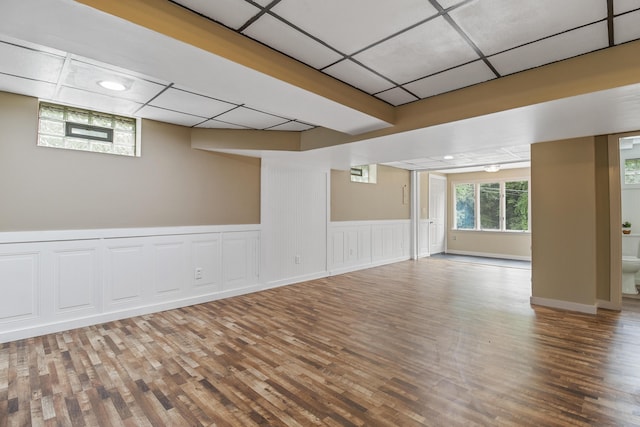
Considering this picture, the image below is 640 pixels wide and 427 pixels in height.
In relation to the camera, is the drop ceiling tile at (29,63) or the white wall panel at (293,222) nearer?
the drop ceiling tile at (29,63)

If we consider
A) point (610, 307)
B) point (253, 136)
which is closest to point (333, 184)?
point (253, 136)

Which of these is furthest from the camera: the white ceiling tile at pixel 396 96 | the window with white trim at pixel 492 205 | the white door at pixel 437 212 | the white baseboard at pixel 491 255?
the white door at pixel 437 212

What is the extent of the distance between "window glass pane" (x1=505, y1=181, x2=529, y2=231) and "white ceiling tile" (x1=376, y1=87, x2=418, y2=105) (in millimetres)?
6938

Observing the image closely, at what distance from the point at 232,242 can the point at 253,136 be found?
1.68m

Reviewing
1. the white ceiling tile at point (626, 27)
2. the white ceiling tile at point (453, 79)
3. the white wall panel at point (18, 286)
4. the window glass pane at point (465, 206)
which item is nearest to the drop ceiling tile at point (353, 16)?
the white ceiling tile at point (453, 79)

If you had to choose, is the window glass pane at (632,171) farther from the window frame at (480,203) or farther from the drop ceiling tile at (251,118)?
the drop ceiling tile at (251,118)

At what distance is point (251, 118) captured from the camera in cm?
384

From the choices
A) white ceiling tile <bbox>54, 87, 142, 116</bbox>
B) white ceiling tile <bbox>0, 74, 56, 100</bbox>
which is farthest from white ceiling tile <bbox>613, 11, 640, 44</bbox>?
white ceiling tile <bbox>0, 74, 56, 100</bbox>

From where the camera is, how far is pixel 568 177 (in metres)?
4.12

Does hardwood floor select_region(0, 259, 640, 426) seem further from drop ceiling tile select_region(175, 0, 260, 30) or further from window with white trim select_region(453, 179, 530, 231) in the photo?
window with white trim select_region(453, 179, 530, 231)

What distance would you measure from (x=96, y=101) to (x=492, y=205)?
9445 mm

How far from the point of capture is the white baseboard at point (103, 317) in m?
3.14

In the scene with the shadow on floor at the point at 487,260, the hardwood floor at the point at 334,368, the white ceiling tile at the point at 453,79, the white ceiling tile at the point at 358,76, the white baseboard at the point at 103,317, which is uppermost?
the white ceiling tile at the point at 358,76

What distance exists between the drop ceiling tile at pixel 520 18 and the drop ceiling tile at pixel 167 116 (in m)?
3.16
